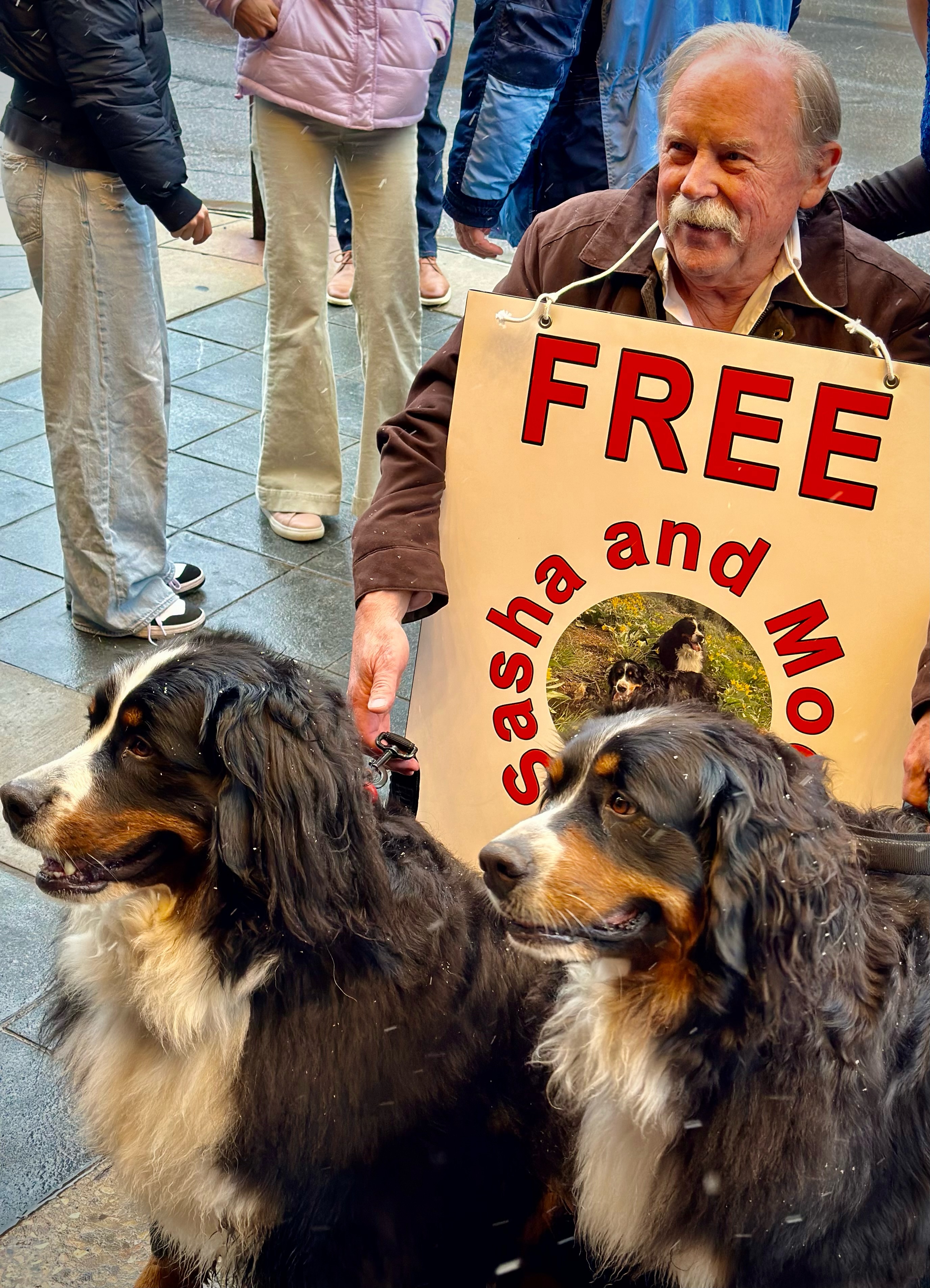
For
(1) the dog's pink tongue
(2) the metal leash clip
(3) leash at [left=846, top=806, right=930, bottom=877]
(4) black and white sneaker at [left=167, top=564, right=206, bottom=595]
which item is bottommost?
(4) black and white sneaker at [left=167, top=564, right=206, bottom=595]

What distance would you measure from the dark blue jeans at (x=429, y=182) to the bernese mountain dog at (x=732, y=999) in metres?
5.35

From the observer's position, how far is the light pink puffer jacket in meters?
4.37

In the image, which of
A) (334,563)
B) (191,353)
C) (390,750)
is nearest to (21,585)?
(334,563)

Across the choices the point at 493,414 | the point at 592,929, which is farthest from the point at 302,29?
the point at 592,929

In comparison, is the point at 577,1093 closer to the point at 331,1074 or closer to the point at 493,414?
the point at 331,1074

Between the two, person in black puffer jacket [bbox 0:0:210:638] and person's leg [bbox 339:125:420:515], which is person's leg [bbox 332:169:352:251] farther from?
person in black puffer jacket [bbox 0:0:210:638]

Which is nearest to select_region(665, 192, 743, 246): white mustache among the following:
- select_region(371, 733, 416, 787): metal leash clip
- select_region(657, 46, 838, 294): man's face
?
select_region(657, 46, 838, 294): man's face

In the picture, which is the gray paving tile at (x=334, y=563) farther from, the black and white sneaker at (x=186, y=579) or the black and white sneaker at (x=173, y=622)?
the black and white sneaker at (x=173, y=622)

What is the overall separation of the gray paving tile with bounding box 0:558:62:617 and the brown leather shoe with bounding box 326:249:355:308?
2.77 m

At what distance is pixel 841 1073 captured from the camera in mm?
1810

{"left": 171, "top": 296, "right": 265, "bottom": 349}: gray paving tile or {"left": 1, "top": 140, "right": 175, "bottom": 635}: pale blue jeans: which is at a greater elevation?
{"left": 1, "top": 140, "right": 175, "bottom": 635}: pale blue jeans

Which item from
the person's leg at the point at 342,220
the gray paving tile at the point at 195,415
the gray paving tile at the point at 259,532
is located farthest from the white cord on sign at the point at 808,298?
the person's leg at the point at 342,220

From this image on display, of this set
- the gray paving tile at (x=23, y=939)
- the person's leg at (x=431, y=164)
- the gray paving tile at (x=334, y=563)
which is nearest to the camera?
the gray paving tile at (x=23, y=939)

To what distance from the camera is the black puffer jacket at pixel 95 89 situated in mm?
3543
